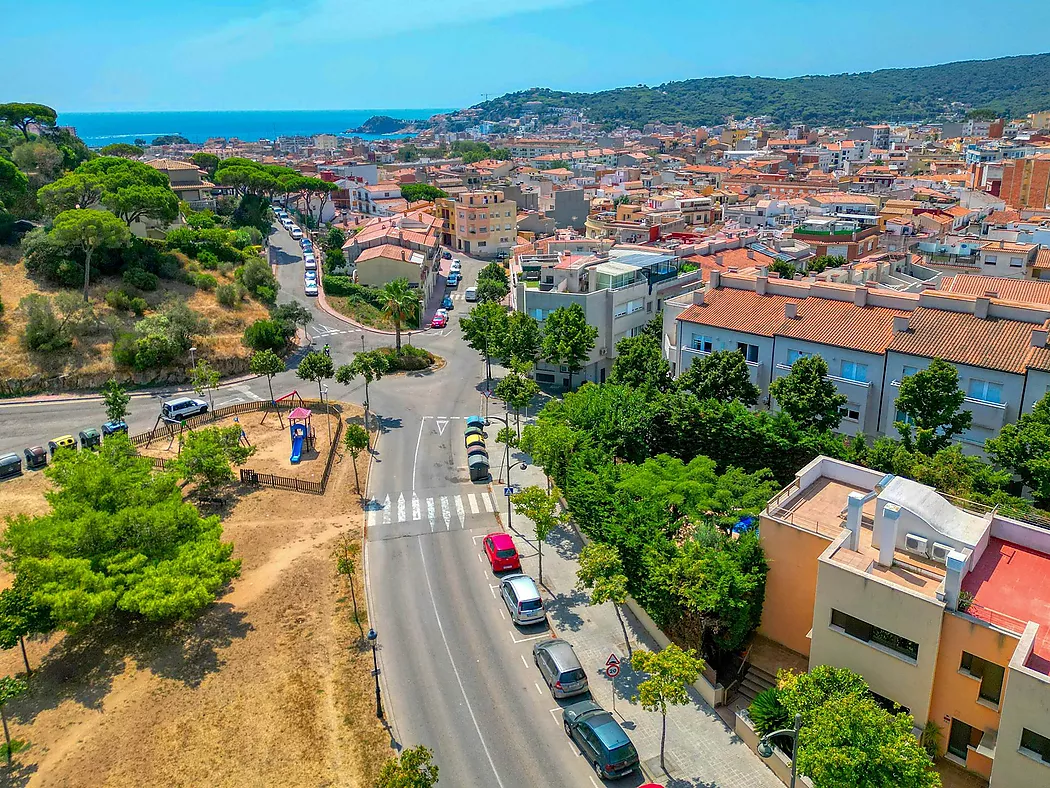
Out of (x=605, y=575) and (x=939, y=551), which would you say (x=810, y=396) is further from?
(x=605, y=575)

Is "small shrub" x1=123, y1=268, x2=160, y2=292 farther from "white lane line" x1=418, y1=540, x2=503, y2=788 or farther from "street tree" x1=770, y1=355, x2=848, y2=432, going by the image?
"street tree" x1=770, y1=355, x2=848, y2=432

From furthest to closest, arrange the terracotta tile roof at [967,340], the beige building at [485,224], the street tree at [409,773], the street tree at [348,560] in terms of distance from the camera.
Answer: the beige building at [485,224]
the terracotta tile roof at [967,340]
the street tree at [348,560]
the street tree at [409,773]

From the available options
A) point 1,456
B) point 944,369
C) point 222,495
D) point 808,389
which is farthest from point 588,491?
point 1,456

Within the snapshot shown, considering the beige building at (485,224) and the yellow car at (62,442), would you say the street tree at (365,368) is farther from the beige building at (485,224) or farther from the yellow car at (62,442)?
the beige building at (485,224)

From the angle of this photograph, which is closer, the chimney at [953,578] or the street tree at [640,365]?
the chimney at [953,578]

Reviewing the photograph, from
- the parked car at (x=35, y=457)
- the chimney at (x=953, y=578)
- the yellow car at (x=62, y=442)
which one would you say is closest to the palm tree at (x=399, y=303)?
the yellow car at (x=62, y=442)

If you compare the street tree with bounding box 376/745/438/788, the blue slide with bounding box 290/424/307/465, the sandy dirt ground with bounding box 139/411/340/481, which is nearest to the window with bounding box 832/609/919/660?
the street tree with bounding box 376/745/438/788
